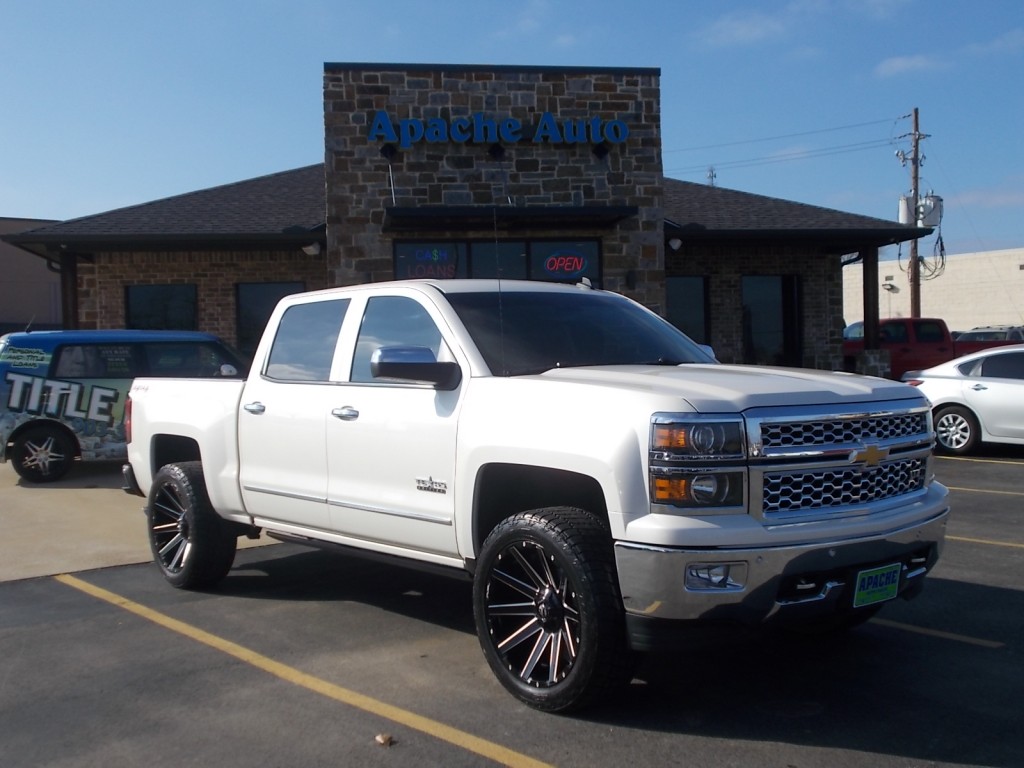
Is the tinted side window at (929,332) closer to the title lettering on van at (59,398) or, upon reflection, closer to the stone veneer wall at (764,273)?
the stone veneer wall at (764,273)

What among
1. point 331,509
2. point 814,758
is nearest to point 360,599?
point 331,509

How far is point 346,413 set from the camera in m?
5.67

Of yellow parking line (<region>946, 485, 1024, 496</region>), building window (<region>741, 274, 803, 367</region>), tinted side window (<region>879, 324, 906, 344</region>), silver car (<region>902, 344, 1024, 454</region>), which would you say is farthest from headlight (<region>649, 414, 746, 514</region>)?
tinted side window (<region>879, 324, 906, 344</region>)

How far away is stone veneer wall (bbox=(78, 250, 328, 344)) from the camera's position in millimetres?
18766

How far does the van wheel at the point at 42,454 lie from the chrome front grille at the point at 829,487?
10.5 metres

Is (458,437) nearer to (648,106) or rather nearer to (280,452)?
(280,452)

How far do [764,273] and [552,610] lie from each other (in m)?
16.8

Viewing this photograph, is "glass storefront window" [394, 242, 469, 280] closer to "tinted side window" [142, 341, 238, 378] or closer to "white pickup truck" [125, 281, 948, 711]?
A: "tinted side window" [142, 341, 238, 378]

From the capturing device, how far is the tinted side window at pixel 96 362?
12719 millimetres

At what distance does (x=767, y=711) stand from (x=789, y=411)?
134 centimetres

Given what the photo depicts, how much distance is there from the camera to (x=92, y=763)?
13.6 ft

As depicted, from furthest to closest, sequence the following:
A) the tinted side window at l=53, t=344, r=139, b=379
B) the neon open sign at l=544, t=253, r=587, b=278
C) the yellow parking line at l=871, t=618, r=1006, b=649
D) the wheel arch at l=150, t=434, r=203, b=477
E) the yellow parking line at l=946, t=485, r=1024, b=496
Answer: the neon open sign at l=544, t=253, r=587, b=278, the tinted side window at l=53, t=344, r=139, b=379, the yellow parking line at l=946, t=485, r=1024, b=496, the wheel arch at l=150, t=434, r=203, b=477, the yellow parking line at l=871, t=618, r=1006, b=649

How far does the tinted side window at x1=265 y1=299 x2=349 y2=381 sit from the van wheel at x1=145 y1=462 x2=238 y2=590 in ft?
3.43

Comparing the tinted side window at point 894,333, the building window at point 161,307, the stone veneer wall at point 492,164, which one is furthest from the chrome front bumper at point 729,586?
the tinted side window at point 894,333
